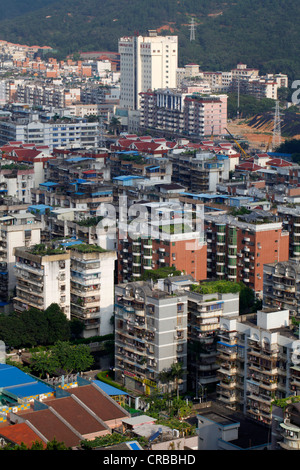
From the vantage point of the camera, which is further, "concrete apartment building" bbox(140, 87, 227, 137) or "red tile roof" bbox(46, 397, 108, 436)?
"concrete apartment building" bbox(140, 87, 227, 137)

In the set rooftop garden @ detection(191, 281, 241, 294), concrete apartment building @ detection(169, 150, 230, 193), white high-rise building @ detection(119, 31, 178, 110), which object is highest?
white high-rise building @ detection(119, 31, 178, 110)

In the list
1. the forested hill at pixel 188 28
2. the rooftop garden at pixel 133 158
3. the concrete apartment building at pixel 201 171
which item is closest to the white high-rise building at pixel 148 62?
the forested hill at pixel 188 28

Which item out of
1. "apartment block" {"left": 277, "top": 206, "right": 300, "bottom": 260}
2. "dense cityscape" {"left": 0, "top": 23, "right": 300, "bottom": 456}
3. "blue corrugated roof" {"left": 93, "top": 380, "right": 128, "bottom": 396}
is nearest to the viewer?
"dense cityscape" {"left": 0, "top": 23, "right": 300, "bottom": 456}

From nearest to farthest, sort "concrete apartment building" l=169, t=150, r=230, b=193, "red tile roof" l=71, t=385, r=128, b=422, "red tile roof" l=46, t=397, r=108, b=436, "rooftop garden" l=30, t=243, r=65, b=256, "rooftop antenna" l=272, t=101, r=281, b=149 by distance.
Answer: "red tile roof" l=46, t=397, r=108, b=436 < "red tile roof" l=71, t=385, r=128, b=422 < "rooftop garden" l=30, t=243, r=65, b=256 < "concrete apartment building" l=169, t=150, r=230, b=193 < "rooftop antenna" l=272, t=101, r=281, b=149

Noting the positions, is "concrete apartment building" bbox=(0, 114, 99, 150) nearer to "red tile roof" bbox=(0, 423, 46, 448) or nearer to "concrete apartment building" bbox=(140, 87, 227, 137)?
"concrete apartment building" bbox=(140, 87, 227, 137)

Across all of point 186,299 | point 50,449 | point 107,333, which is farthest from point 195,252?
point 50,449

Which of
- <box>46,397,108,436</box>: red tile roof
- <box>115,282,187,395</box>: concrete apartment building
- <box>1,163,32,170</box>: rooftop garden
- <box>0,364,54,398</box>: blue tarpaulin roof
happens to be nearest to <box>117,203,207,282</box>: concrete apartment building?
<box>115,282,187,395</box>: concrete apartment building
